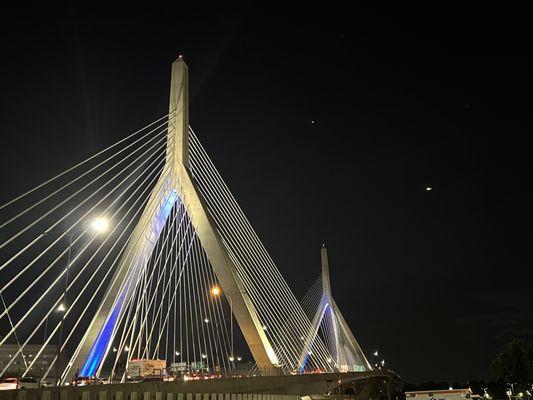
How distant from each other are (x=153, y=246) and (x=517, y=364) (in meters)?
39.7

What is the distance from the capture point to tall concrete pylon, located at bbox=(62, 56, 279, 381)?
19.1m

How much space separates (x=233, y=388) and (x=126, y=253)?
6.12 meters

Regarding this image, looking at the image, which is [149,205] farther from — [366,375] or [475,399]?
[475,399]

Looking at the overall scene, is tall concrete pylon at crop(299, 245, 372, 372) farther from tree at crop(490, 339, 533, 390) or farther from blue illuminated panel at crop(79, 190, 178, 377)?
blue illuminated panel at crop(79, 190, 178, 377)

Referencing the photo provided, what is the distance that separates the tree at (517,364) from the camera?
48.2 m

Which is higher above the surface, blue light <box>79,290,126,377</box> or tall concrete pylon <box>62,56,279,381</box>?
tall concrete pylon <box>62,56,279,381</box>

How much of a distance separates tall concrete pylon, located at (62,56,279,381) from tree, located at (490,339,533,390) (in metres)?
32.5

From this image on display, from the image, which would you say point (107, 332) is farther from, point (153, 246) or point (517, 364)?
point (517, 364)

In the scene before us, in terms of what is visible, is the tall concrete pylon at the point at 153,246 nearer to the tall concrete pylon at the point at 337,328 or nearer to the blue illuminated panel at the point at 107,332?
the blue illuminated panel at the point at 107,332

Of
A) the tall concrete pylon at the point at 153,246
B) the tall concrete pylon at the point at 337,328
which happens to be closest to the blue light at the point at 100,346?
the tall concrete pylon at the point at 153,246

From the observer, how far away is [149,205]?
21.0 m

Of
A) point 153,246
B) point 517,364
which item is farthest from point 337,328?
point 153,246

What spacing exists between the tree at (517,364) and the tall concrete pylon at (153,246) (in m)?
32.5

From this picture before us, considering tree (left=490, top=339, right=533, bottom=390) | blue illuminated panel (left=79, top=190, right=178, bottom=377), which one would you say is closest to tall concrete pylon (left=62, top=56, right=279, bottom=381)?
blue illuminated panel (left=79, top=190, right=178, bottom=377)
